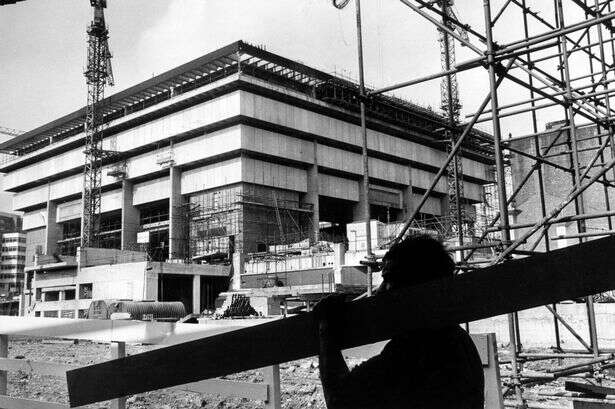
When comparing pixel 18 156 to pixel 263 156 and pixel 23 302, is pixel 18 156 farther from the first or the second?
pixel 263 156

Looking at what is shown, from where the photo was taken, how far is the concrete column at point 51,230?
73062 mm

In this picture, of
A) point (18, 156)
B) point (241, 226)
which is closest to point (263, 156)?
point (241, 226)

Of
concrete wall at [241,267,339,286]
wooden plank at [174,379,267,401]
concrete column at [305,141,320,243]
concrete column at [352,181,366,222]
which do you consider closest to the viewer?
wooden plank at [174,379,267,401]

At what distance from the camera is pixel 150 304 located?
130 ft

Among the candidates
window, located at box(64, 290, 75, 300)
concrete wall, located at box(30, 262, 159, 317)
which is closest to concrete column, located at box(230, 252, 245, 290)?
concrete wall, located at box(30, 262, 159, 317)

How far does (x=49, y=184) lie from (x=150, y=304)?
4224cm

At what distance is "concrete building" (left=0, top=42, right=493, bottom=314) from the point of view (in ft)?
181

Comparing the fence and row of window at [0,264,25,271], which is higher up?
row of window at [0,264,25,271]

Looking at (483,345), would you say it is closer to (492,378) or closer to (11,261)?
(492,378)

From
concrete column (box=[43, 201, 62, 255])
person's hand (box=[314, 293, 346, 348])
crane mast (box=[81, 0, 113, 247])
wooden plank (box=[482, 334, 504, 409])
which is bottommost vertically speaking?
wooden plank (box=[482, 334, 504, 409])

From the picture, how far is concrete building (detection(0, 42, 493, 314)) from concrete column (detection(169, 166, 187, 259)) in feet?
0.35

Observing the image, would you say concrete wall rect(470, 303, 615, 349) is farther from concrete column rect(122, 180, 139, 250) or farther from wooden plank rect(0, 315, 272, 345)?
concrete column rect(122, 180, 139, 250)

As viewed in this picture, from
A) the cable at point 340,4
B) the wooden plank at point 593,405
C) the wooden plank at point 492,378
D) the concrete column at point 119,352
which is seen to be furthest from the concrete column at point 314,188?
the wooden plank at point 492,378

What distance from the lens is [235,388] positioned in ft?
12.4
